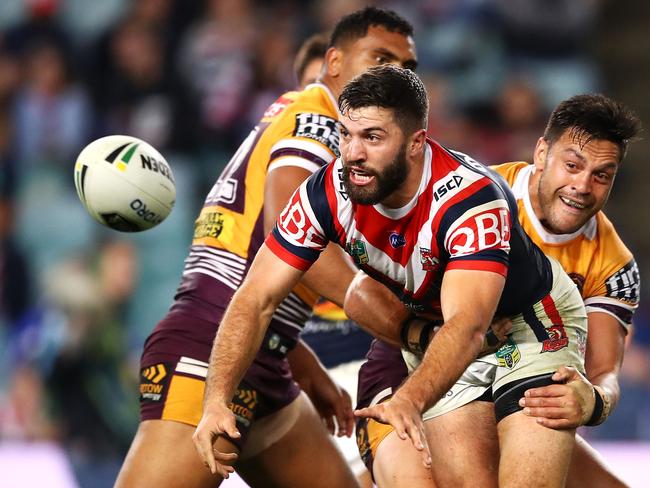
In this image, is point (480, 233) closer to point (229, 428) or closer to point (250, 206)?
point (229, 428)

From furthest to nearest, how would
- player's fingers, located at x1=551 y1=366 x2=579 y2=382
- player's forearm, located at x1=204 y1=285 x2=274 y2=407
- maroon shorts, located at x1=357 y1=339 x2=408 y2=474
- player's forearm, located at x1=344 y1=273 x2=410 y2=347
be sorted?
maroon shorts, located at x1=357 y1=339 x2=408 y2=474, player's forearm, located at x1=344 y1=273 x2=410 y2=347, player's fingers, located at x1=551 y1=366 x2=579 y2=382, player's forearm, located at x1=204 y1=285 x2=274 y2=407

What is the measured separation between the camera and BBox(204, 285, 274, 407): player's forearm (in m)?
3.34

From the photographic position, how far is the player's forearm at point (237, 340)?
3.34 m

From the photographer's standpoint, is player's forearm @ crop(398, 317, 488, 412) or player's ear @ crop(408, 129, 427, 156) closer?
player's forearm @ crop(398, 317, 488, 412)

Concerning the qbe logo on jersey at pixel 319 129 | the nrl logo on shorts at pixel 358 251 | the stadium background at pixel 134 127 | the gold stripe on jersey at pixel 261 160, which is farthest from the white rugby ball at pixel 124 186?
the stadium background at pixel 134 127

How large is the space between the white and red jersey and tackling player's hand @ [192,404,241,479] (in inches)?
20.5

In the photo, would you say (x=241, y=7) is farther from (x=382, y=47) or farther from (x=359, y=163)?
(x=359, y=163)

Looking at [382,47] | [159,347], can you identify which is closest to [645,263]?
Answer: [382,47]

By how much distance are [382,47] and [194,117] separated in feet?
14.1

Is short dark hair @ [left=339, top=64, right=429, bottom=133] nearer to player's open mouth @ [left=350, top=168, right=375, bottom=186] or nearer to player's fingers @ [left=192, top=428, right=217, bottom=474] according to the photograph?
player's open mouth @ [left=350, top=168, right=375, bottom=186]

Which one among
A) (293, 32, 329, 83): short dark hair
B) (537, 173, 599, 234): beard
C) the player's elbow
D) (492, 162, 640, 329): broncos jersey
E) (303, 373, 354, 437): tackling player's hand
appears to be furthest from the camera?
(293, 32, 329, 83): short dark hair

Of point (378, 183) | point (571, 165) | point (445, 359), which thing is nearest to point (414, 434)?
point (445, 359)

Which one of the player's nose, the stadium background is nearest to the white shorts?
the player's nose

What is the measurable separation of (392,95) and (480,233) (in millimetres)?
A: 481
